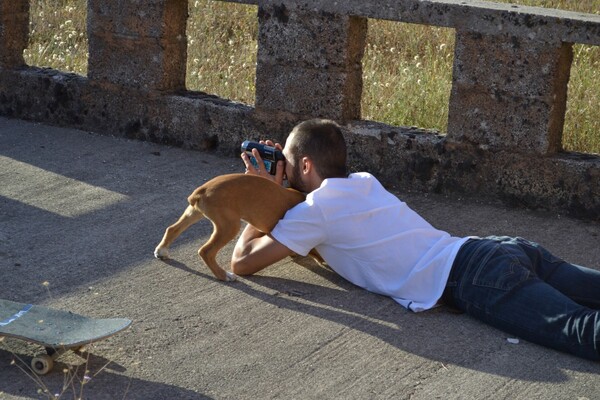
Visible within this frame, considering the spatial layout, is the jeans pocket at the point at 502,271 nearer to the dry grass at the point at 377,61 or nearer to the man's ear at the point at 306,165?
Result: the man's ear at the point at 306,165

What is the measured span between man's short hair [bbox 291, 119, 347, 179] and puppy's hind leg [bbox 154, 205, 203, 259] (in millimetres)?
541

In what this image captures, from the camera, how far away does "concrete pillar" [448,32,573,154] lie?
17.1 ft

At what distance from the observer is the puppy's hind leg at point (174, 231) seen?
14.8 ft

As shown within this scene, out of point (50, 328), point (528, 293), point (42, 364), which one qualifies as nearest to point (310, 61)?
point (528, 293)

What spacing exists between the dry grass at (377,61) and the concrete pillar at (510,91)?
1.49m

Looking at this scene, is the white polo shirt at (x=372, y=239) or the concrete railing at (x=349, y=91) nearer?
the white polo shirt at (x=372, y=239)

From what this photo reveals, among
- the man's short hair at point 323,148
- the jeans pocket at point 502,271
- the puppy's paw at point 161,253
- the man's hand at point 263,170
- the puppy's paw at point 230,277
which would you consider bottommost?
the puppy's paw at point 230,277

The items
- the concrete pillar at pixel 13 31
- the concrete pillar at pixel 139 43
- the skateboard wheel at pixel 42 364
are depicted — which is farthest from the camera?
the concrete pillar at pixel 13 31

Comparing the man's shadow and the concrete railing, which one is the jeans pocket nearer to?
the man's shadow

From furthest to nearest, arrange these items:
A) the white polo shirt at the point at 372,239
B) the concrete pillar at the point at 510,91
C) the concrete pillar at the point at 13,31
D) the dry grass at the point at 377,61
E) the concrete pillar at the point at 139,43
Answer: the dry grass at the point at 377,61
the concrete pillar at the point at 13,31
the concrete pillar at the point at 139,43
the concrete pillar at the point at 510,91
the white polo shirt at the point at 372,239

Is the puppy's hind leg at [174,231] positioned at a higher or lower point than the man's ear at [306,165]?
lower

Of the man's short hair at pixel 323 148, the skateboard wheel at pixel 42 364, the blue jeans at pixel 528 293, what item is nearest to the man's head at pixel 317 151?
the man's short hair at pixel 323 148

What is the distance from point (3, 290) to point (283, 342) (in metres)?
1.18

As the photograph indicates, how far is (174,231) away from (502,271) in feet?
4.78
